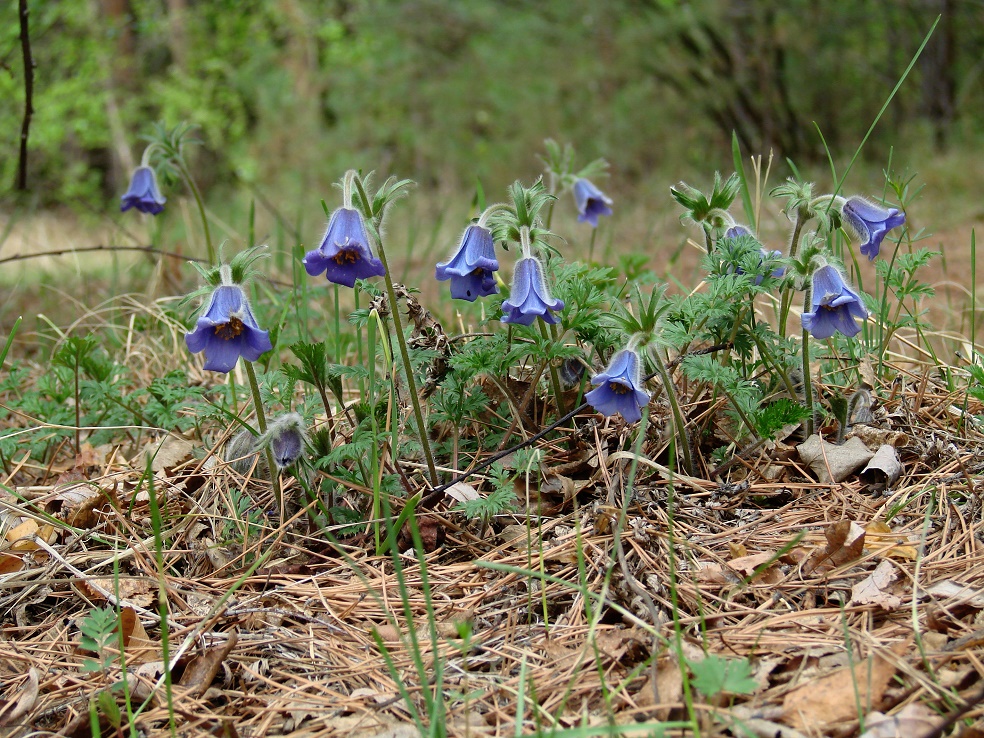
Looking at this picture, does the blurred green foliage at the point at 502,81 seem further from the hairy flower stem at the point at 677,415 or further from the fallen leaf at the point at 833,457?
the fallen leaf at the point at 833,457

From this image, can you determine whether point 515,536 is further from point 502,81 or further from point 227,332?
point 502,81

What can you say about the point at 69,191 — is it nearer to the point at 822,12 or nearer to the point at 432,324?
the point at 822,12

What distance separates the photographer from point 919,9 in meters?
Result: 8.70

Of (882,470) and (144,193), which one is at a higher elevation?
(144,193)

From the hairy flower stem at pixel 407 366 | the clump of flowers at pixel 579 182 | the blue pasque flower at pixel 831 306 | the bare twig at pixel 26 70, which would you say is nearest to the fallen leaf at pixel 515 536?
the hairy flower stem at pixel 407 366

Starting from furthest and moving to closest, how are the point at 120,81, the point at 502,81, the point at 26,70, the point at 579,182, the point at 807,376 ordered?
1. the point at 120,81
2. the point at 502,81
3. the point at 26,70
4. the point at 579,182
5. the point at 807,376

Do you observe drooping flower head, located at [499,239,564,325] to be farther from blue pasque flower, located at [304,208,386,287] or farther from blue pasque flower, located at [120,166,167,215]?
blue pasque flower, located at [120,166,167,215]

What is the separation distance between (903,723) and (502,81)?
10.1m

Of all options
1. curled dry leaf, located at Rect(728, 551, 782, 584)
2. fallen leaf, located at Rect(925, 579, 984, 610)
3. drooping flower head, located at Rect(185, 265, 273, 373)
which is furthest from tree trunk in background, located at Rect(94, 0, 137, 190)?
fallen leaf, located at Rect(925, 579, 984, 610)

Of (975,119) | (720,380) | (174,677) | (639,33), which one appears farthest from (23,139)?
(975,119)

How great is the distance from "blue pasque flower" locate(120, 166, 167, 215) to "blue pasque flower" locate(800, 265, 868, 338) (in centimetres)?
262

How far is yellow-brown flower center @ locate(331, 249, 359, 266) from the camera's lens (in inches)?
71.7

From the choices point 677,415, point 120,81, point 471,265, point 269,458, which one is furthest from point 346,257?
point 120,81

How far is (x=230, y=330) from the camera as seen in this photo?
181 centimetres
